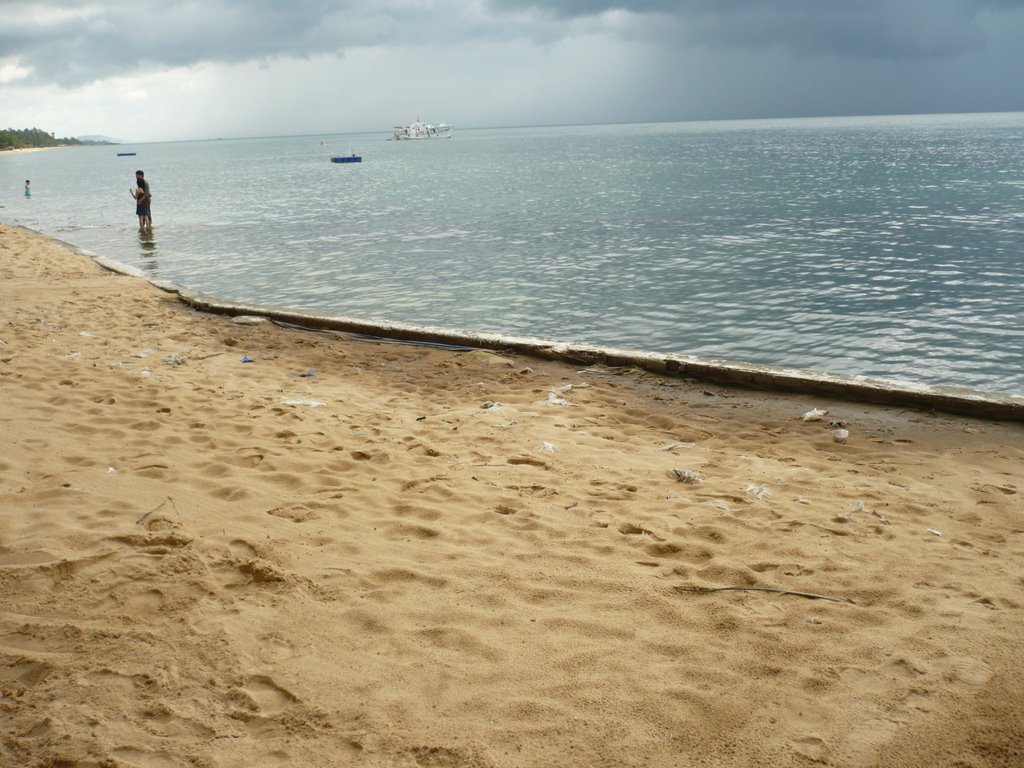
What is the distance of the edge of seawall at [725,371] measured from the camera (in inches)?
267

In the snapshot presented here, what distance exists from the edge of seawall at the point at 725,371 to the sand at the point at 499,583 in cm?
21

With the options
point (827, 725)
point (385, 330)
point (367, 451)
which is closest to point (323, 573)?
point (367, 451)

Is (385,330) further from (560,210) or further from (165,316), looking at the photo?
(560,210)

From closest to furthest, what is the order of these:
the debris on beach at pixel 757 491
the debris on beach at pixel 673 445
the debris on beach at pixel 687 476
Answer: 1. the debris on beach at pixel 757 491
2. the debris on beach at pixel 687 476
3. the debris on beach at pixel 673 445

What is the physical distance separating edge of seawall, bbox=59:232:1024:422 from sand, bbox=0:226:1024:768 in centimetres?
21

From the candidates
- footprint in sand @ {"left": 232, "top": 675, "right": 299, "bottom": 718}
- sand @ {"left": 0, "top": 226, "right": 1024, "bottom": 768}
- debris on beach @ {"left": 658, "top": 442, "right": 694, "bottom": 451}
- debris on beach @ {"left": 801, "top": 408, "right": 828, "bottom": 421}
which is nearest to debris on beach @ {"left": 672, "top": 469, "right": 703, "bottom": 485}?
sand @ {"left": 0, "top": 226, "right": 1024, "bottom": 768}

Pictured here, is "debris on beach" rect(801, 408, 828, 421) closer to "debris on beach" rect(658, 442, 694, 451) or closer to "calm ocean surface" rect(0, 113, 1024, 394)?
"debris on beach" rect(658, 442, 694, 451)

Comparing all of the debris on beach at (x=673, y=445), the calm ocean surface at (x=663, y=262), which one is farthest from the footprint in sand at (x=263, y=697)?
the calm ocean surface at (x=663, y=262)

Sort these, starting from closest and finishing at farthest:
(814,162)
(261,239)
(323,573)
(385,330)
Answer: (323,573) → (385,330) → (261,239) → (814,162)

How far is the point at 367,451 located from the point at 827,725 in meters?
3.80

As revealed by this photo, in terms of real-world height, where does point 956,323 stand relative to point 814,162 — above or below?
below

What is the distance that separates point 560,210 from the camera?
30.9 metres

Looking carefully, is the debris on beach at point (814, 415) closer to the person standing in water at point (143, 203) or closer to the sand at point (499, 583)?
the sand at point (499, 583)

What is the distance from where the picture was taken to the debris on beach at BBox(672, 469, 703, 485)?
5.42 m
